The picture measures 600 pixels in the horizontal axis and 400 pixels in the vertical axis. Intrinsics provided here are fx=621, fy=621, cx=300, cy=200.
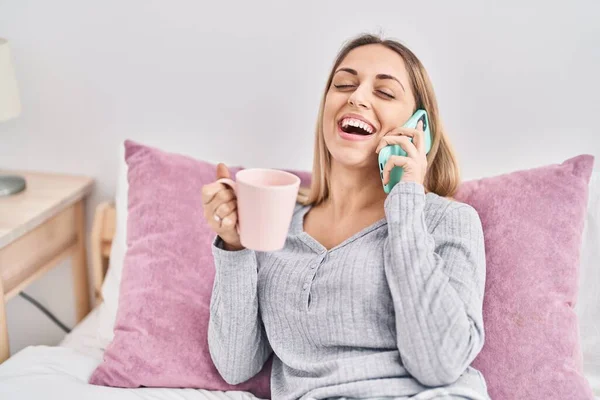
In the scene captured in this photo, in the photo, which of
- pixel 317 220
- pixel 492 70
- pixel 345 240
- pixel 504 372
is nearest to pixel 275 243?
pixel 345 240

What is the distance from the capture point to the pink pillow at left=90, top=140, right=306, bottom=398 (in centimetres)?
126

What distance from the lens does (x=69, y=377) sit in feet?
4.18

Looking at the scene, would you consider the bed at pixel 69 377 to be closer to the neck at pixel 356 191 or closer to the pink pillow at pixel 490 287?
the pink pillow at pixel 490 287

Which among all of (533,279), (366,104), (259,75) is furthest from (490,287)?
(259,75)

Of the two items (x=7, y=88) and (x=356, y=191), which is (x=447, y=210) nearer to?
(x=356, y=191)

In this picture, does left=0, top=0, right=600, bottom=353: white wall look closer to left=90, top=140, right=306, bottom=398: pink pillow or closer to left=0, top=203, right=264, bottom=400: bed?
left=90, top=140, right=306, bottom=398: pink pillow

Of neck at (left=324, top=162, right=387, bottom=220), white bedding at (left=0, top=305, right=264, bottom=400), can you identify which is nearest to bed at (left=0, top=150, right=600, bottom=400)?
white bedding at (left=0, top=305, right=264, bottom=400)

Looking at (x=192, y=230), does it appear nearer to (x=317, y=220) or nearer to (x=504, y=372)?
(x=317, y=220)

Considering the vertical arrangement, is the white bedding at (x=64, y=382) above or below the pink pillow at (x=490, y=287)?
below

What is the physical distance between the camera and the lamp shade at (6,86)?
154 centimetres

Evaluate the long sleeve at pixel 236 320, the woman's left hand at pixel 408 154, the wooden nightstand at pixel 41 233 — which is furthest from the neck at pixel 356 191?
the wooden nightstand at pixel 41 233

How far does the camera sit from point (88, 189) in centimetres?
182

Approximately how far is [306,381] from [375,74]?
59 centimetres

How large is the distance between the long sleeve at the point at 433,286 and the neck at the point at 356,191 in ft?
0.56
